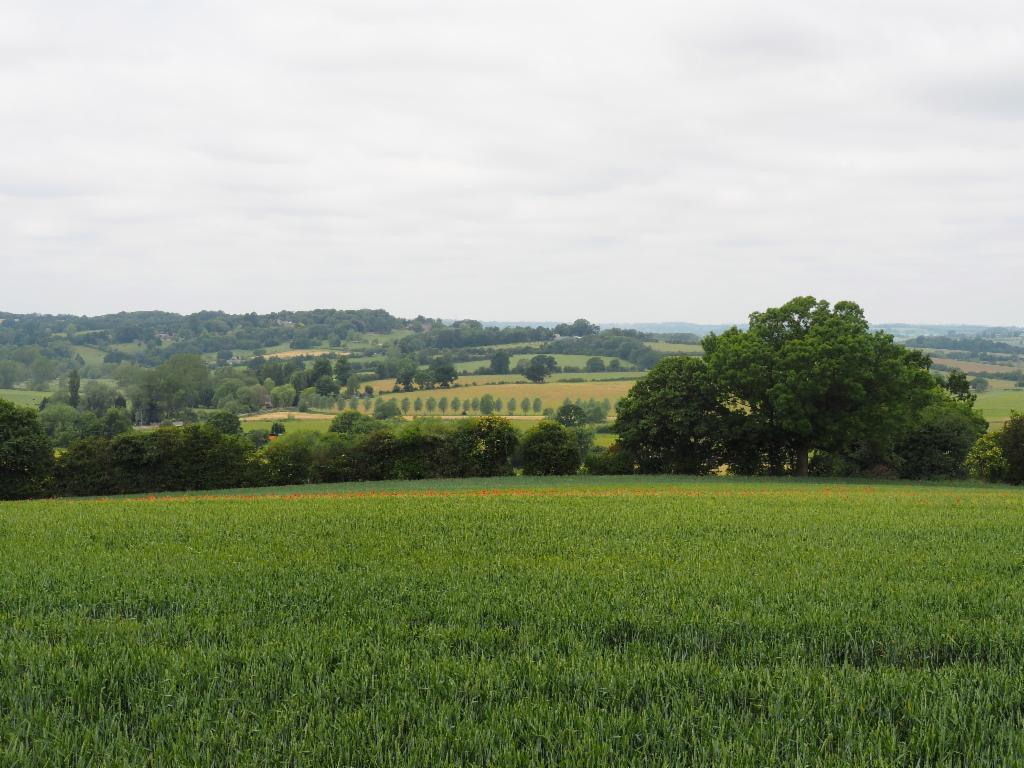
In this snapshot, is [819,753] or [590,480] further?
[590,480]

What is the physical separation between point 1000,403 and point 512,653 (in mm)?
113441

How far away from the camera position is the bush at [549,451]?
5222 centimetres

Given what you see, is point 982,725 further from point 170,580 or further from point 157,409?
point 157,409

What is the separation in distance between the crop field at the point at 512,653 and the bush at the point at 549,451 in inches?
1483

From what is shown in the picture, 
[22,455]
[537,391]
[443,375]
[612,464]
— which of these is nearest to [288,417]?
[443,375]

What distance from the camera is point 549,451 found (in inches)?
2053

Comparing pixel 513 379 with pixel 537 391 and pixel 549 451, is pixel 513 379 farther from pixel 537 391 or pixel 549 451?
pixel 549 451

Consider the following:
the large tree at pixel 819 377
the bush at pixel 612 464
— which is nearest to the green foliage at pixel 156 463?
the bush at pixel 612 464

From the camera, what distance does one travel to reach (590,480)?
45344 mm

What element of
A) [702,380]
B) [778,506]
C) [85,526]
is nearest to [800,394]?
[702,380]

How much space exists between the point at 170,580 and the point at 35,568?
3.15 metres

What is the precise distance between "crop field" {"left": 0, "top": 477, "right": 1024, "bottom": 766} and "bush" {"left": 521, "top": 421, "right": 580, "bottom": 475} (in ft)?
124

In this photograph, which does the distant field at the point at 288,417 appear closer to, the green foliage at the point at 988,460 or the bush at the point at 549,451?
the bush at the point at 549,451

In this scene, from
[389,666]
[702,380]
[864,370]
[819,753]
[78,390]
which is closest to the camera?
[819,753]
